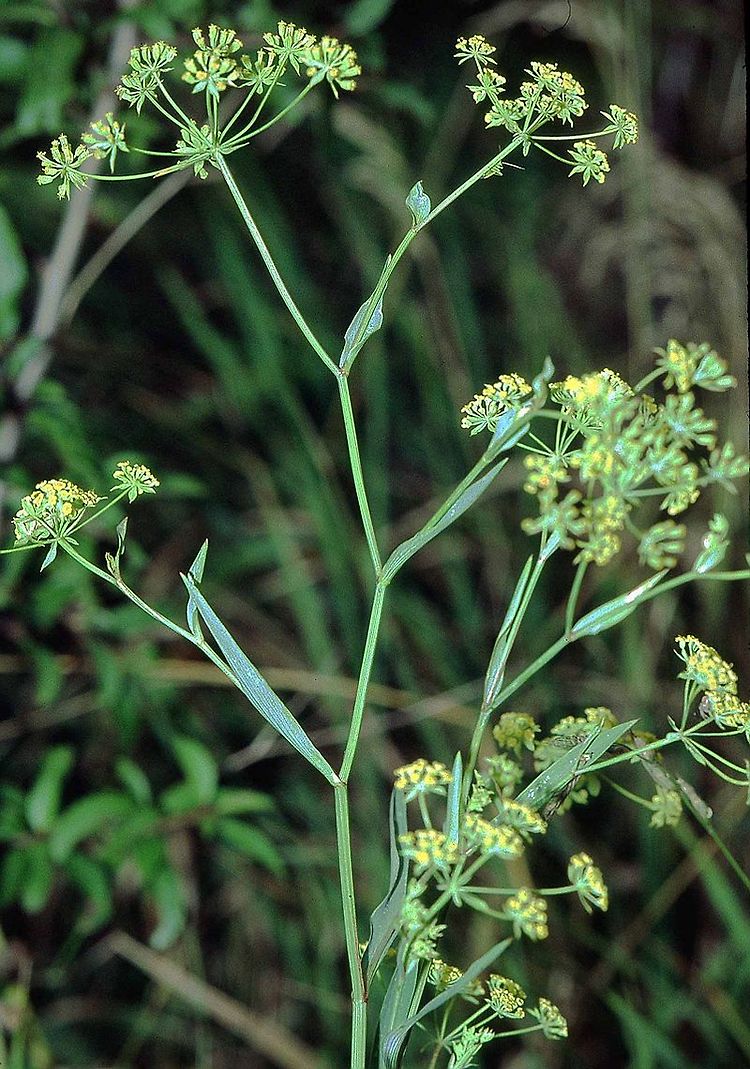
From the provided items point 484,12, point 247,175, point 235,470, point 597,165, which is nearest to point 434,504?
point 235,470

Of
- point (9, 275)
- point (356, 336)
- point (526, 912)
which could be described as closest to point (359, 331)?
point (356, 336)

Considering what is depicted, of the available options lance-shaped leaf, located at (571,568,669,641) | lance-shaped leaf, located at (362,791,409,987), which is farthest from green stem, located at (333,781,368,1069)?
lance-shaped leaf, located at (571,568,669,641)

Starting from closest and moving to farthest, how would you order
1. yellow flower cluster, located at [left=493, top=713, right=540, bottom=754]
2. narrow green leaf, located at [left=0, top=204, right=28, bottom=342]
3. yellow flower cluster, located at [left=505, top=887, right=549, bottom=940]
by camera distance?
1. yellow flower cluster, located at [left=505, top=887, right=549, bottom=940]
2. yellow flower cluster, located at [left=493, top=713, right=540, bottom=754]
3. narrow green leaf, located at [left=0, top=204, right=28, bottom=342]

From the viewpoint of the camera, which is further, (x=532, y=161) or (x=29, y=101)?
(x=532, y=161)

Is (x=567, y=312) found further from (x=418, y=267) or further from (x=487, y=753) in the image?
(x=487, y=753)

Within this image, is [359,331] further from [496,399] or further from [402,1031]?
[402,1031]

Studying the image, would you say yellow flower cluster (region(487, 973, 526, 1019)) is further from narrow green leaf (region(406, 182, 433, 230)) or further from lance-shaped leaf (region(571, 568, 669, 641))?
narrow green leaf (region(406, 182, 433, 230))
